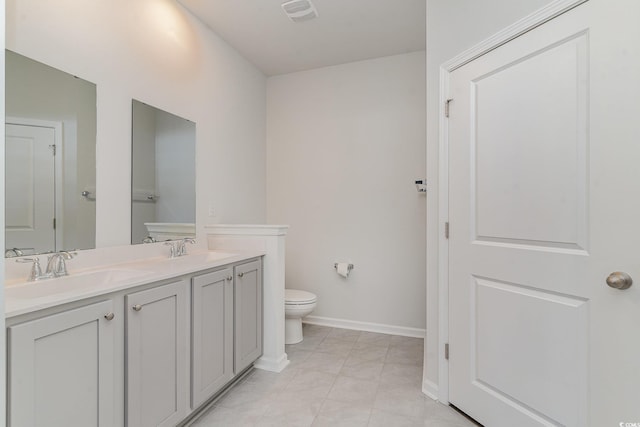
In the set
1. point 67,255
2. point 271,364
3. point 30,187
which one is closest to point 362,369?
point 271,364

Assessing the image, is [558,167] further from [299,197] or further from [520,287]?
[299,197]

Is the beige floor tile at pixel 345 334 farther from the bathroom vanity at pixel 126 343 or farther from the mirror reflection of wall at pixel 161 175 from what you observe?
the mirror reflection of wall at pixel 161 175

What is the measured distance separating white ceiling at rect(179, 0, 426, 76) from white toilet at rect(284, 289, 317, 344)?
91.8 inches

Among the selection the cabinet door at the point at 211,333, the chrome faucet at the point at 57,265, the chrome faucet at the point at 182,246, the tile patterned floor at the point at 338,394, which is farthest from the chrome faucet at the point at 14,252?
the tile patterned floor at the point at 338,394

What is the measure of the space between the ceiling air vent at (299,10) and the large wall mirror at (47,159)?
148 cm

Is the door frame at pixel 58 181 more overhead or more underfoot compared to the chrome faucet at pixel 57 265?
more overhead

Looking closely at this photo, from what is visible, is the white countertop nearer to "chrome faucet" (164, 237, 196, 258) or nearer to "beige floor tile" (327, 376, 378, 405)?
"chrome faucet" (164, 237, 196, 258)

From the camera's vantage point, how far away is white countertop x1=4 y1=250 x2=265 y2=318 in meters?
1.05

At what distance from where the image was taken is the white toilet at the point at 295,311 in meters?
2.77

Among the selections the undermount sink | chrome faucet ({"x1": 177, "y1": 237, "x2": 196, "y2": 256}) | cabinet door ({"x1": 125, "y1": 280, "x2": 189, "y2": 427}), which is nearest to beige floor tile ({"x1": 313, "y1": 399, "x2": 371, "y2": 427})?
cabinet door ({"x1": 125, "y1": 280, "x2": 189, "y2": 427})

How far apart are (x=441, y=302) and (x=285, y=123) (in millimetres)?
2521

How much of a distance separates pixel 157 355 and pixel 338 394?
3.78 feet

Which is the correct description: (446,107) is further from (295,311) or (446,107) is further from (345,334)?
(345,334)

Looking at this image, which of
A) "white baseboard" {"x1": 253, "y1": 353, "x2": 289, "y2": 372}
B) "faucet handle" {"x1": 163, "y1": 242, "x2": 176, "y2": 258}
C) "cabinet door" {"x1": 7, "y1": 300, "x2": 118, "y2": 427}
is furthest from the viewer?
"white baseboard" {"x1": 253, "y1": 353, "x2": 289, "y2": 372}
